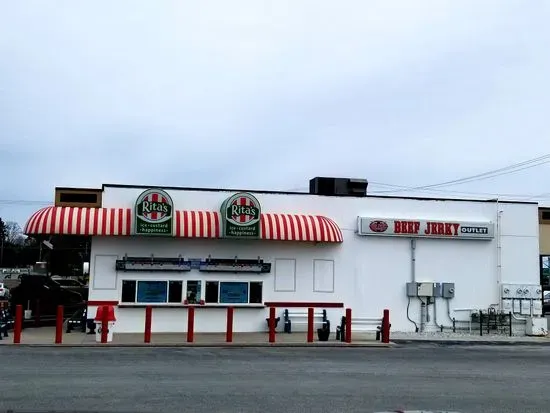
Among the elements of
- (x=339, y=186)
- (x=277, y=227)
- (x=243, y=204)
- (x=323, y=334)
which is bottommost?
(x=323, y=334)

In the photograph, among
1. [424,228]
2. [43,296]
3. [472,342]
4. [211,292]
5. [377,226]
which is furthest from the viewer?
[43,296]

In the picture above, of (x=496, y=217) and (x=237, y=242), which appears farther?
(x=496, y=217)

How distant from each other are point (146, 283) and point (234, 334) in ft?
10.9

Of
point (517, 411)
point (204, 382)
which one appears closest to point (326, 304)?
point (204, 382)

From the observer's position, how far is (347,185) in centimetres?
2469

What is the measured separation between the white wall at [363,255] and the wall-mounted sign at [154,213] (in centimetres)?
92

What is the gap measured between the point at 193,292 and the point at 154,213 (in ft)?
9.87

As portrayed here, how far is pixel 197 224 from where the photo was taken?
21.0 m

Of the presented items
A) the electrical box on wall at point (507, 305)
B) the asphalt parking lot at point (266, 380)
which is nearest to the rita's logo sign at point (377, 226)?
the electrical box on wall at point (507, 305)

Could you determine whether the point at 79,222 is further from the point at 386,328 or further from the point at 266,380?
the point at 266,380

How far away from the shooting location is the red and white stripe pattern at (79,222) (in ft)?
66.0

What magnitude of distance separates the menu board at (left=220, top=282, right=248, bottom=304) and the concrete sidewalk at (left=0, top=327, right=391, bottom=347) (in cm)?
135

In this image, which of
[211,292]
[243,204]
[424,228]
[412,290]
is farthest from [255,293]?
[424,228]

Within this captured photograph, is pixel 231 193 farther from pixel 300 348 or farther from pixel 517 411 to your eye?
pixel 517 411
